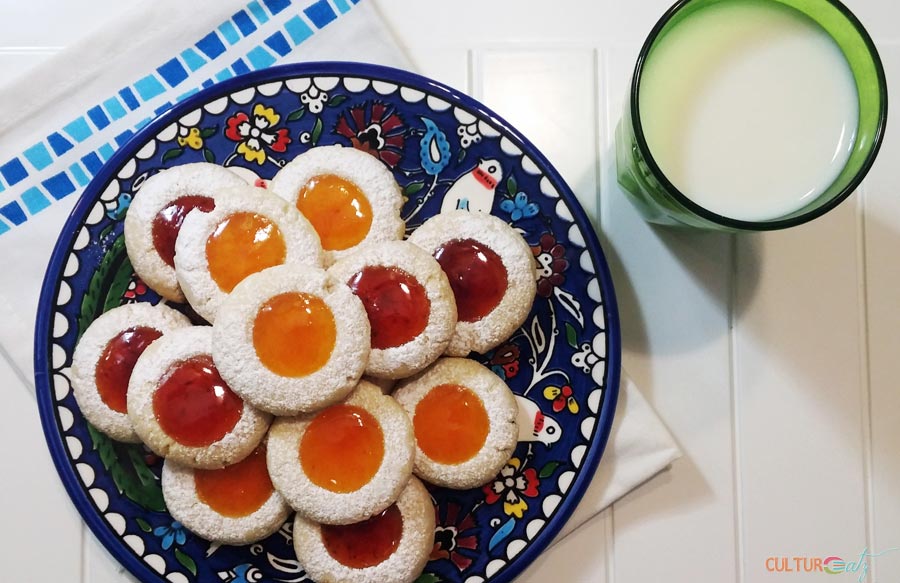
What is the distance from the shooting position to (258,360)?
738mm

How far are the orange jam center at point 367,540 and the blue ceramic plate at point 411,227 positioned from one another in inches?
2.6

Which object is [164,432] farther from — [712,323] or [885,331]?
[885,331]

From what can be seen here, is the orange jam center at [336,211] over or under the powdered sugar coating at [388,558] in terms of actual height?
over

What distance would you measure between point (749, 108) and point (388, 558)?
596 millimetres

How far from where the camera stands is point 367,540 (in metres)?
0.80

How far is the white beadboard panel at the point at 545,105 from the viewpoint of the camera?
93cm

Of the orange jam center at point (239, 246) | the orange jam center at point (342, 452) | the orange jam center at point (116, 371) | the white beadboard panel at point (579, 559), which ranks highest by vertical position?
the orange jam center at point (239, 246)

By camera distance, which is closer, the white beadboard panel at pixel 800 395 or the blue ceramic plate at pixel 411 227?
the blue ceramic plate at pixel 411 227

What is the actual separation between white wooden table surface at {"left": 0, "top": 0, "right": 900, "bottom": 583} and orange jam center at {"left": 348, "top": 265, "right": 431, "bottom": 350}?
11.0 inches

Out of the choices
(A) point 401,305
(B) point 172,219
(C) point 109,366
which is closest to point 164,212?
(B) point 172,219

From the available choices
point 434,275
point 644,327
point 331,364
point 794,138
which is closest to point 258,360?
point 331,364

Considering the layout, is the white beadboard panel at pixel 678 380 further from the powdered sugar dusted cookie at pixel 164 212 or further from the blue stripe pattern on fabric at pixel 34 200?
the blue stripe pattern on fabric at pixel 34 200

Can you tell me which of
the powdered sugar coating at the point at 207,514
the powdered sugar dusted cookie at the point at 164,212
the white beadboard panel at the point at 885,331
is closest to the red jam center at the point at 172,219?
the powdered sugar dusted cookie at the point at 164,212

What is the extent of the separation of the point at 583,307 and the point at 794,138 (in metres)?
0.28
